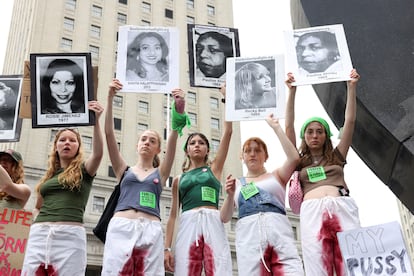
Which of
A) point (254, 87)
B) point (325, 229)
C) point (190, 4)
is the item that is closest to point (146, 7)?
point (190, 4)

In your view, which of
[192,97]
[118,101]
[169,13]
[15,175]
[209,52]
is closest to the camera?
[15,175]

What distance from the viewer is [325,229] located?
11.4 feet

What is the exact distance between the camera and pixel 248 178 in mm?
4148

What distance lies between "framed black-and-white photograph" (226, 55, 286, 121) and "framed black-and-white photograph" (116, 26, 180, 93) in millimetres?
509

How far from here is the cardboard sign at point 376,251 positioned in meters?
2.94

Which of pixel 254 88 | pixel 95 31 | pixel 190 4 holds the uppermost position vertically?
pixel 190 4

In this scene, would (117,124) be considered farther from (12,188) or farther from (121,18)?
(12,188)

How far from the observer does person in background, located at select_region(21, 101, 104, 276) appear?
3.55 metres

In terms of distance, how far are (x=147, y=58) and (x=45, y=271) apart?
6.51ft

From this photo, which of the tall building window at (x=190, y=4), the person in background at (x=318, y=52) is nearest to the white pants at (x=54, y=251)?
the person in background at (x=318, y=52)

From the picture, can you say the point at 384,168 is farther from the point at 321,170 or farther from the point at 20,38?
the point at 20,38

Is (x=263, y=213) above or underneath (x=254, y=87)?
underneath

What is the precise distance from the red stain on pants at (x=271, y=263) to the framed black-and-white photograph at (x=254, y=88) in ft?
3.72

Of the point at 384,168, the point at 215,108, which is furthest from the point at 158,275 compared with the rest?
the point at 215,108
